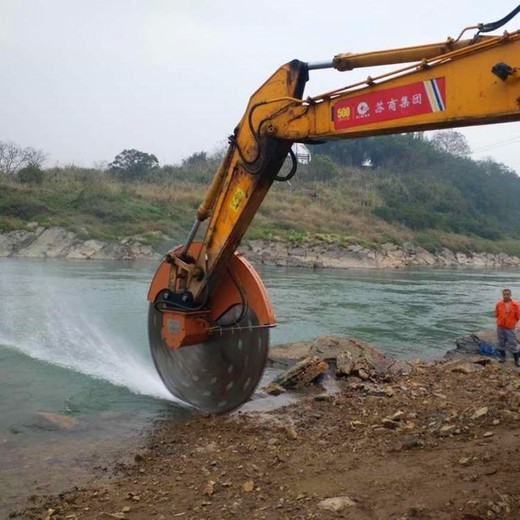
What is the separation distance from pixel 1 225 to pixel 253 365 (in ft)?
121

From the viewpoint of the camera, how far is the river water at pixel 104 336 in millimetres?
6285

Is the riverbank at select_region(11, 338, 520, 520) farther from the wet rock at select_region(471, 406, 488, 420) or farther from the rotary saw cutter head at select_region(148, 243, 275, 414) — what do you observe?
the rotary saw cutter head at select_region(148, 243, 275, 414)

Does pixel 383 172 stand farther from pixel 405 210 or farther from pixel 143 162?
pixel 143 162

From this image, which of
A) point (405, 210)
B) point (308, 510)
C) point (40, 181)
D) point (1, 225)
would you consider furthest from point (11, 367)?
point (405, 210)

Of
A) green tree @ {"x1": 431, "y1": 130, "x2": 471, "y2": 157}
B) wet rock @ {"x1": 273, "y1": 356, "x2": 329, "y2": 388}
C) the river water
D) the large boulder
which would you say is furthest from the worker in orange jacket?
green tree @ {"x1": 431, "y1": 130, "x2": 471, "y2": 157}

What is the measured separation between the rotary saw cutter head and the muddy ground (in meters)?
0.37

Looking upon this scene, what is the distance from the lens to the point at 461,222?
63531 millimetres

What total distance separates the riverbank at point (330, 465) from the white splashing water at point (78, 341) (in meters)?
2.15

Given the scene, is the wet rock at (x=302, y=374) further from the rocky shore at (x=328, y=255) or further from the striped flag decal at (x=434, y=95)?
the rocky shore at (x=328, y=255)

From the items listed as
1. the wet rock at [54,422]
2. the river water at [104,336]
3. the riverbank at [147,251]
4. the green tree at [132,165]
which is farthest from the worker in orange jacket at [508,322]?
the green tree at [132,165]

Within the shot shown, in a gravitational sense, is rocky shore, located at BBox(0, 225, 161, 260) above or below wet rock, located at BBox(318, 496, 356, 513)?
above

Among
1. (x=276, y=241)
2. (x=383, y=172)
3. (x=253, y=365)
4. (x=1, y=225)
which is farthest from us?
(x=383, y=172)

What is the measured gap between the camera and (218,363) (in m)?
6.93

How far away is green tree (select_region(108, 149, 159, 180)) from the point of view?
6125cm
